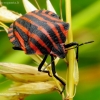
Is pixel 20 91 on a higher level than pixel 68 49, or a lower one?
lower

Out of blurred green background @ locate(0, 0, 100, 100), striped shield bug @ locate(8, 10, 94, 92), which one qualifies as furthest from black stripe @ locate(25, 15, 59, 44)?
blurred green background @ locate(0, 0, 100, 100)

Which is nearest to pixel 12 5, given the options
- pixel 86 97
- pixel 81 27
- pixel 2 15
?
pixel 81 27

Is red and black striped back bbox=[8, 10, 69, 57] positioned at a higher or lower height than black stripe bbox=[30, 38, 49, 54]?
higher

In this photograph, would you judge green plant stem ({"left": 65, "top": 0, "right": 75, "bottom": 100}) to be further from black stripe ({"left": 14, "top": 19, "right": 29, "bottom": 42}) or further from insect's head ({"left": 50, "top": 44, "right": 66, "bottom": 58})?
black stripe ({"left": 14, "top": 19, "right": 29, "bottom": 42})

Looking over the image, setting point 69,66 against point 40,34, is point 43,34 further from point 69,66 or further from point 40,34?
point 69,66

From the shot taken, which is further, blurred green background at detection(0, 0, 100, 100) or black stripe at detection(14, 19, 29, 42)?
blurred green background at detection(0, 0, 100, 100)

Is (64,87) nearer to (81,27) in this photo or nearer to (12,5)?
(81,27)

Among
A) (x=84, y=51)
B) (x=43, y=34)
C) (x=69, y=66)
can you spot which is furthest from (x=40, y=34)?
(x=84, y=51)
